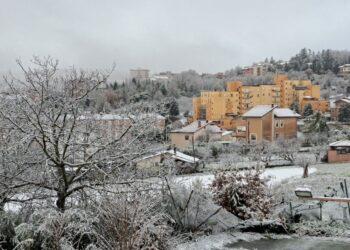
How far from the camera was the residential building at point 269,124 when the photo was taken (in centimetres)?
4109

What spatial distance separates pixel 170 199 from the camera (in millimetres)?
7582

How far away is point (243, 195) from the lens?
869 cm

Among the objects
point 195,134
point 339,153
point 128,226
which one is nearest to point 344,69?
point 195,134

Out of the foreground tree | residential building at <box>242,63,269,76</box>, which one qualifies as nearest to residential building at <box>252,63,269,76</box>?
residential building at <box>242,63,269,76</box>

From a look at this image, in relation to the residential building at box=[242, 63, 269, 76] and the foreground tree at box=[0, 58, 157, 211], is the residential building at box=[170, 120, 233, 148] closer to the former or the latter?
the foreground tree at box=[0, 58, 157, 211]

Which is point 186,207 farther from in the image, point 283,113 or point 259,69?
point 259,69

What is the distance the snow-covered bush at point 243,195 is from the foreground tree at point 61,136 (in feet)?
8.16

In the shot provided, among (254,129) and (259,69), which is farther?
(259,69)

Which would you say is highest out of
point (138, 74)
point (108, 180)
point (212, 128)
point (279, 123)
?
point (138, 74)

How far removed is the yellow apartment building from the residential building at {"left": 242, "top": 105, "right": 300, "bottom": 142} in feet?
39.8

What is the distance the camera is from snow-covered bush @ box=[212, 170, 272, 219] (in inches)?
335

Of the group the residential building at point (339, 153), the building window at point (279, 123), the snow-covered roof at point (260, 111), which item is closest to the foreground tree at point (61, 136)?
the residential building at point (339, 153)

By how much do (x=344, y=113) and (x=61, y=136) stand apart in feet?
146

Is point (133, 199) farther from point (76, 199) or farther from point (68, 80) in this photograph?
point (68, 80)
